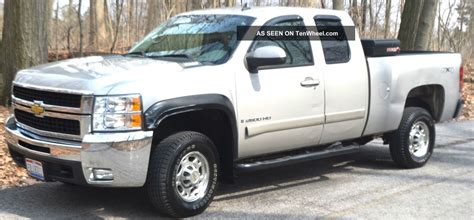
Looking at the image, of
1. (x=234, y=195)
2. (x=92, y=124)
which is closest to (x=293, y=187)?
(x=234, y=195)

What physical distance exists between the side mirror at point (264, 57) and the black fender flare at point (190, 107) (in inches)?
18.8

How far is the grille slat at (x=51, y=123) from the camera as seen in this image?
4.88 meters

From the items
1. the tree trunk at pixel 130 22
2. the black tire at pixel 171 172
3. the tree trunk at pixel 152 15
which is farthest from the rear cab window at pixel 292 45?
the tree trunk at pixel 130 22

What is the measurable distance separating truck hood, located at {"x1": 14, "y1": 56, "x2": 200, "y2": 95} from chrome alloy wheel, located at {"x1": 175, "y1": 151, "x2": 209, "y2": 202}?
82 centimetres

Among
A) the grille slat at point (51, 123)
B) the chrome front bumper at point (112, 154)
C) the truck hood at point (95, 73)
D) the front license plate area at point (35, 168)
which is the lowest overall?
the front license plate area at point (35, 168)

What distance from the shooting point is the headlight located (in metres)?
4.76

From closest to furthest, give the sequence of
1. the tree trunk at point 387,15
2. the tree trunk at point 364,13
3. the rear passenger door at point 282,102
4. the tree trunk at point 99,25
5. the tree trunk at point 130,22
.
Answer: the rear passenger door at point 282,102
the tree trunk at point 99,25
the tree trunk at point 130,22
the tree trunk at point 364,13
the tree trunk at point 387,15

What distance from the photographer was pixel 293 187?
656 cm

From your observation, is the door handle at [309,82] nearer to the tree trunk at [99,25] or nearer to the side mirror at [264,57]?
the side mirror at [264,57]

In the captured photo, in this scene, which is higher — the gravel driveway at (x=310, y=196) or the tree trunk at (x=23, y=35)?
the tree trunk at (x=23, y=35)

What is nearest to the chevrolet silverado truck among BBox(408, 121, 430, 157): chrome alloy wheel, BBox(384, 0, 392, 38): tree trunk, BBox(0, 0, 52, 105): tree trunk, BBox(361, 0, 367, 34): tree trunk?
BBox(408, 121, 430, 157): chrome alloy wheel

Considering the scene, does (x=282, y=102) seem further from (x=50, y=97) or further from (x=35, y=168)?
(x=35, y=168)

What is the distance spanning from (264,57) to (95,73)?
5.29ft

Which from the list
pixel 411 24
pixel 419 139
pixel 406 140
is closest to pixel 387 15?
pixel 411 24
